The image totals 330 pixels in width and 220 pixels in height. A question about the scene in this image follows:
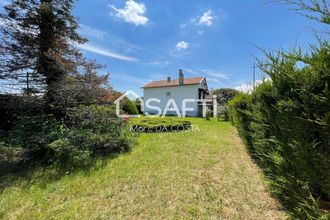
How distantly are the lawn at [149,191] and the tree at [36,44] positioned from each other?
3.83m

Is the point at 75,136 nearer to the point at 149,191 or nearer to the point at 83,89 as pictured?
the point at 83,89

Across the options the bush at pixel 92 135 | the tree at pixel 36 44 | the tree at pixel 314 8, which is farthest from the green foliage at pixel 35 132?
the tree at pixel 314 8

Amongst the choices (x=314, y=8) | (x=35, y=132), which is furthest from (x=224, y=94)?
(x=314, y=8)

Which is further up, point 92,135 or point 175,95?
point 175,95

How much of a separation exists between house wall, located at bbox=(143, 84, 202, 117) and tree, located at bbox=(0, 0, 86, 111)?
23.9 metres

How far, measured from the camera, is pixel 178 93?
107ft

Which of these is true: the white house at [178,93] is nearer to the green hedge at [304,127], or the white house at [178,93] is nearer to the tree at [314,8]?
the green hedge at [304,127]

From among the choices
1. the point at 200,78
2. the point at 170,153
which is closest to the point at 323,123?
the point at 170,153

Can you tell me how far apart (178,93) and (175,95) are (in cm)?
60

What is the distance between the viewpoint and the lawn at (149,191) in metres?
3.91

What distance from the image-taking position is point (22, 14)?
8125mm

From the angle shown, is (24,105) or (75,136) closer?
(75,136)

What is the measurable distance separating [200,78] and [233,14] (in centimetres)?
2391

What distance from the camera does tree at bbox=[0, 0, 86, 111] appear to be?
7988mm
